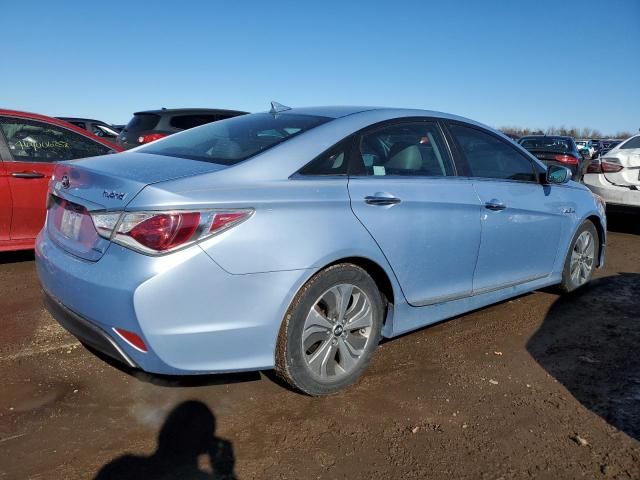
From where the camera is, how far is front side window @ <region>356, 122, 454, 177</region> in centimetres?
319

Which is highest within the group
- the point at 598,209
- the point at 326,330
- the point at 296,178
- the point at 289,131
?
the point at 289,131

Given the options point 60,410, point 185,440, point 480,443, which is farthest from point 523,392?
point 60,410

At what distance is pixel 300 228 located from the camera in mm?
2646

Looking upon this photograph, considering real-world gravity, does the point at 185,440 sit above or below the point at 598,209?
below

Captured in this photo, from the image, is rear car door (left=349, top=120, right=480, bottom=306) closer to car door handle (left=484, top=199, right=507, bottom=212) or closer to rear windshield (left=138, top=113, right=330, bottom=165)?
car door handle (left=484, top=199, right=507, bottom=212)

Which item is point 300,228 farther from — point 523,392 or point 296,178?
point 523,392

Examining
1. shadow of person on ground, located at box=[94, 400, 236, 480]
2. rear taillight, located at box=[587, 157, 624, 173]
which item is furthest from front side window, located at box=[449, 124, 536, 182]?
rear taillight, located at box=[587, 157, 624, 173]

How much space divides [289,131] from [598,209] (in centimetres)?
332

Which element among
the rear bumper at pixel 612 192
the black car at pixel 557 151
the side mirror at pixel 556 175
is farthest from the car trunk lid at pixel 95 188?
the black car at pixel 557 151

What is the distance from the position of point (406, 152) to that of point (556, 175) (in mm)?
1634

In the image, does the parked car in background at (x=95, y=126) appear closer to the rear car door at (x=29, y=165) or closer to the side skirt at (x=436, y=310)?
the rear car door at (x=29, y=165)

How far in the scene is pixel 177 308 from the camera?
2.36m

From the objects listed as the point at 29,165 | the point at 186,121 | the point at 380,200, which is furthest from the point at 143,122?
the point at 380,200

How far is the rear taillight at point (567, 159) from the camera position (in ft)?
40.9
